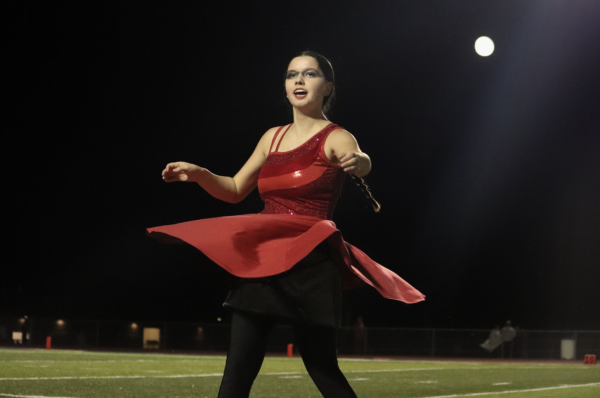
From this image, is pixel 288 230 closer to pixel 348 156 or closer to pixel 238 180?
pixel 348 156

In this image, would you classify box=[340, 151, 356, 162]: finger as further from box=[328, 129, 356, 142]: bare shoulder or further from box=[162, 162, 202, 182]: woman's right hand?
box=[162, 162, 202, 182]: woman's right hand

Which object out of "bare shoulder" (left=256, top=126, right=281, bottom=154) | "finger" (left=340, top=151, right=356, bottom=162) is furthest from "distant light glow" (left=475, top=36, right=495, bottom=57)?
"finger" (left=340, top=151, right=356, bottom=162)

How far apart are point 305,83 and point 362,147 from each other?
39.8 m

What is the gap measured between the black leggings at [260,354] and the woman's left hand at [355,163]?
638 millimetres

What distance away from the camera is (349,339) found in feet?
113

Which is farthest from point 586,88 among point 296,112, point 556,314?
point 296,112

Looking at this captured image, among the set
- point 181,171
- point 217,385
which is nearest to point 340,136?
point 181,171

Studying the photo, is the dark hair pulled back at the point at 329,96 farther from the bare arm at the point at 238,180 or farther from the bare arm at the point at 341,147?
the bare arm at the point at 238,180

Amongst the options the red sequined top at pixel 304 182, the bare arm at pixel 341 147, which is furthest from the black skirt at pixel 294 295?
the bare arm at pixel 341 147

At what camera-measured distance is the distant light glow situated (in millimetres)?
37531

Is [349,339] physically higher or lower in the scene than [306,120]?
lower

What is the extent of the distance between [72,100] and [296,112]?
3626cm

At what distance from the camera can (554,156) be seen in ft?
149

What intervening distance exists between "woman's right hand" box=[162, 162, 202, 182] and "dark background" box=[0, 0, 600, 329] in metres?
27.5
